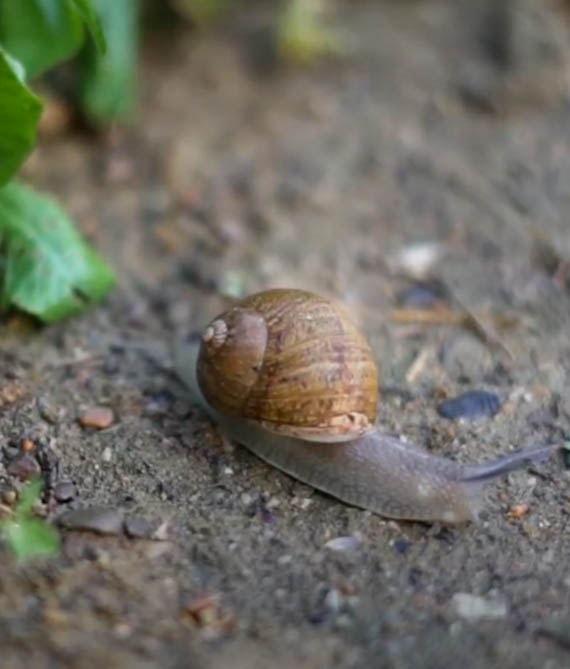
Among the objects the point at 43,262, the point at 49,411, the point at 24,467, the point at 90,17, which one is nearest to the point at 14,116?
the point at 90,17

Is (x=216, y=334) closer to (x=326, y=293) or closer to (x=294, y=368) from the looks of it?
(x=294, y=368)

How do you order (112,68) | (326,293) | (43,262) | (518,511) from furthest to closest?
(112,68) → (326,293) → (43,262) → (518,511)

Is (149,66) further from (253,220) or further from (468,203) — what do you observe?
(468,203)

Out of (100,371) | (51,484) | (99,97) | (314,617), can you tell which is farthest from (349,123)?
(314,617)

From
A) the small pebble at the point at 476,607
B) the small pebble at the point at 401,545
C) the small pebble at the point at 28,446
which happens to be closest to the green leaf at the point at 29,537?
the small pebble at the point at 28,446

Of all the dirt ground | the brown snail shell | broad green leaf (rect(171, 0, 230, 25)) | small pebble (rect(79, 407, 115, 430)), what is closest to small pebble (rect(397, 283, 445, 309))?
the dirt ground

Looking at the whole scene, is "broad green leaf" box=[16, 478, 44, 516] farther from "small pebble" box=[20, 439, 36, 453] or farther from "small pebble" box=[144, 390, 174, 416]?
"small pebble" box=[144, 390, 174, 416]
